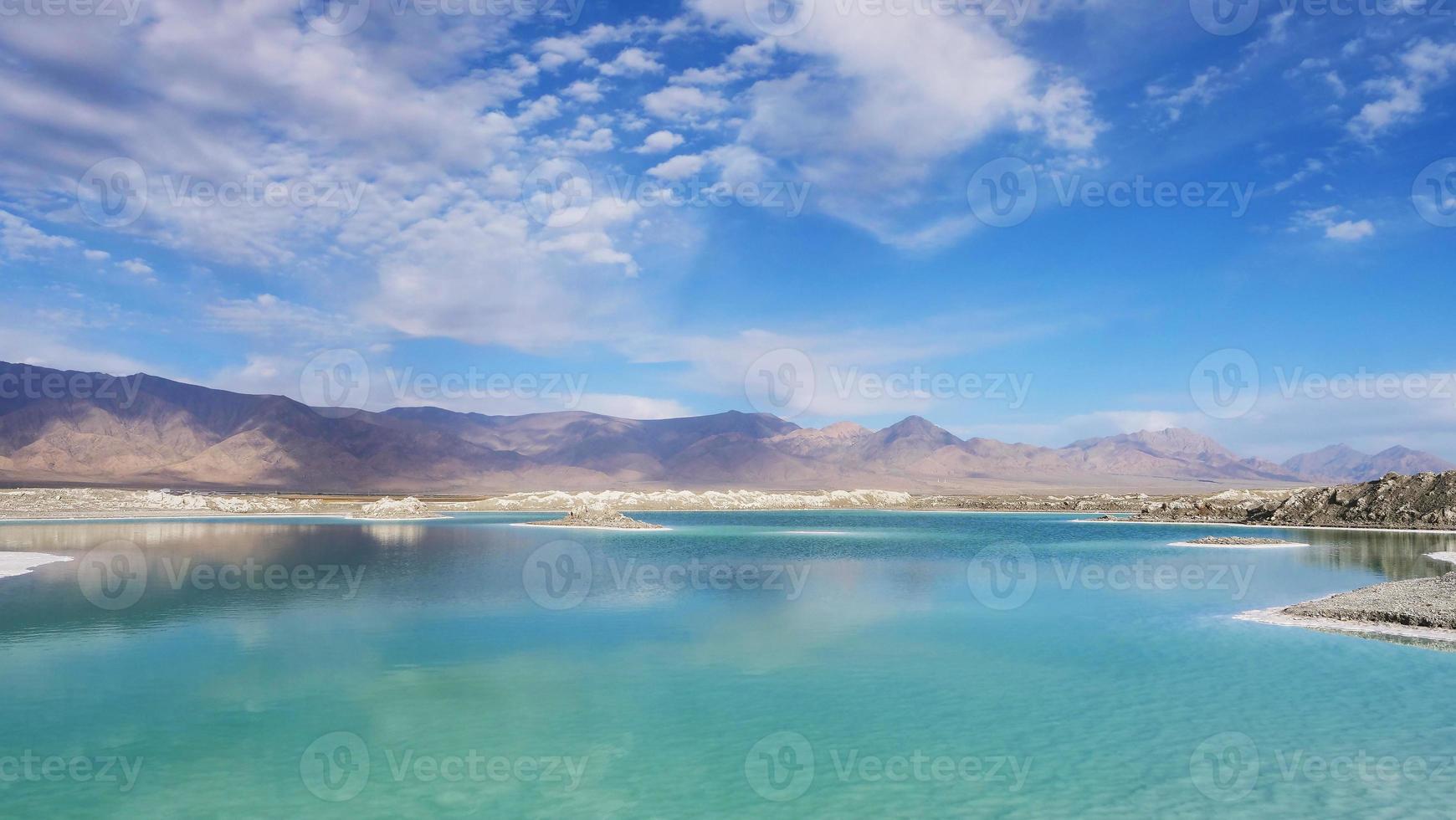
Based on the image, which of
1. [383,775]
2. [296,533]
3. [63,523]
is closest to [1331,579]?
[383,775]

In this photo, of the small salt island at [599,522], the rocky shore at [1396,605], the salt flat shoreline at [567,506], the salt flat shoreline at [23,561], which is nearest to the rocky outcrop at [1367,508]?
the salt flat shoreline at [567,506]

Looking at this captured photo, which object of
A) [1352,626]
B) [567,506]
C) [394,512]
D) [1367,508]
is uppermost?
[1367,508]

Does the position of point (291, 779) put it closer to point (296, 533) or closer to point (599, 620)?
point (599, 620)

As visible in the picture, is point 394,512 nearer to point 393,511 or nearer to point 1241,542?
point 393,511

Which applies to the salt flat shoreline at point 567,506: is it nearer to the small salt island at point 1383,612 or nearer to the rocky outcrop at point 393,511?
the rocky outcrop at point 393,511

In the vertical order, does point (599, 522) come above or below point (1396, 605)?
below

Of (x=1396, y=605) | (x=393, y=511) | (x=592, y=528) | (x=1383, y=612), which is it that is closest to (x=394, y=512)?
(x=393, y=511)
